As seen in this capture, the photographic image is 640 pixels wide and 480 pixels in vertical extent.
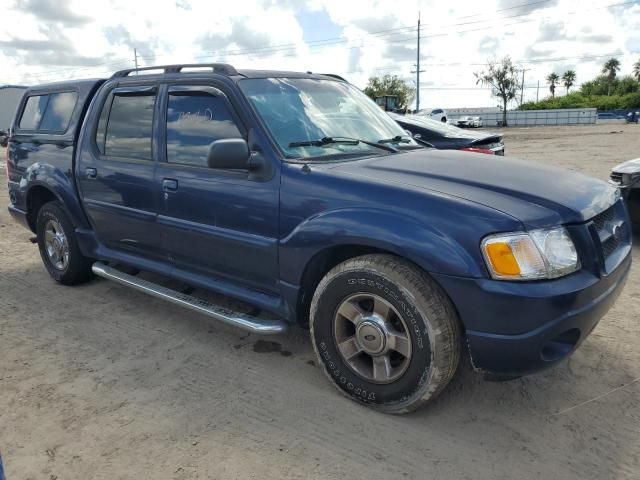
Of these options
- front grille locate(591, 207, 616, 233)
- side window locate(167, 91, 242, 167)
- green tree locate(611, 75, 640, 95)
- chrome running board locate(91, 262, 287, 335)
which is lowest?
chrome running board locate(91, 262, 287, 335)

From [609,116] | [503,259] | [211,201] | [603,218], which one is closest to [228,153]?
[211,201]

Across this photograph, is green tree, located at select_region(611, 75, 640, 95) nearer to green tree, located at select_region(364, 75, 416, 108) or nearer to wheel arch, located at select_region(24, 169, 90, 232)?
green tree, located at select_region(364, 75, 416, 108)

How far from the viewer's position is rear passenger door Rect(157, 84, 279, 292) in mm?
3297

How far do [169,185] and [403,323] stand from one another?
6.28 feet

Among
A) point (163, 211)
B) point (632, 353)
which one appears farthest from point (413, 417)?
point (163, 211)

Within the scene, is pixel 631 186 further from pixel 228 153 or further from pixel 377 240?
pixel 228 153

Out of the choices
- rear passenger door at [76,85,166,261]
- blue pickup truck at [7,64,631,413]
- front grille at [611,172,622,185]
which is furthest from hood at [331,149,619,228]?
front grille at [611,172,622,185]

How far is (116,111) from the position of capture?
171 inches

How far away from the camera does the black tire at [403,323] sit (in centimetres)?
268

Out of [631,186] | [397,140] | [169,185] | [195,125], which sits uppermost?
[195,125]

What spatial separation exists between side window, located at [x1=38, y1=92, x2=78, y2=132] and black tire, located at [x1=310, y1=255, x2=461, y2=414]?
309cm

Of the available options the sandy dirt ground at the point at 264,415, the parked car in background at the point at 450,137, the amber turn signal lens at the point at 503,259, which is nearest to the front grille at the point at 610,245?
the amber turn signal lens at the point at 503,259

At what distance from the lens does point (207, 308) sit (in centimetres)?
367

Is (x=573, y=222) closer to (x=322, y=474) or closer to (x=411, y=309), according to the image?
(x=411, y=309)
